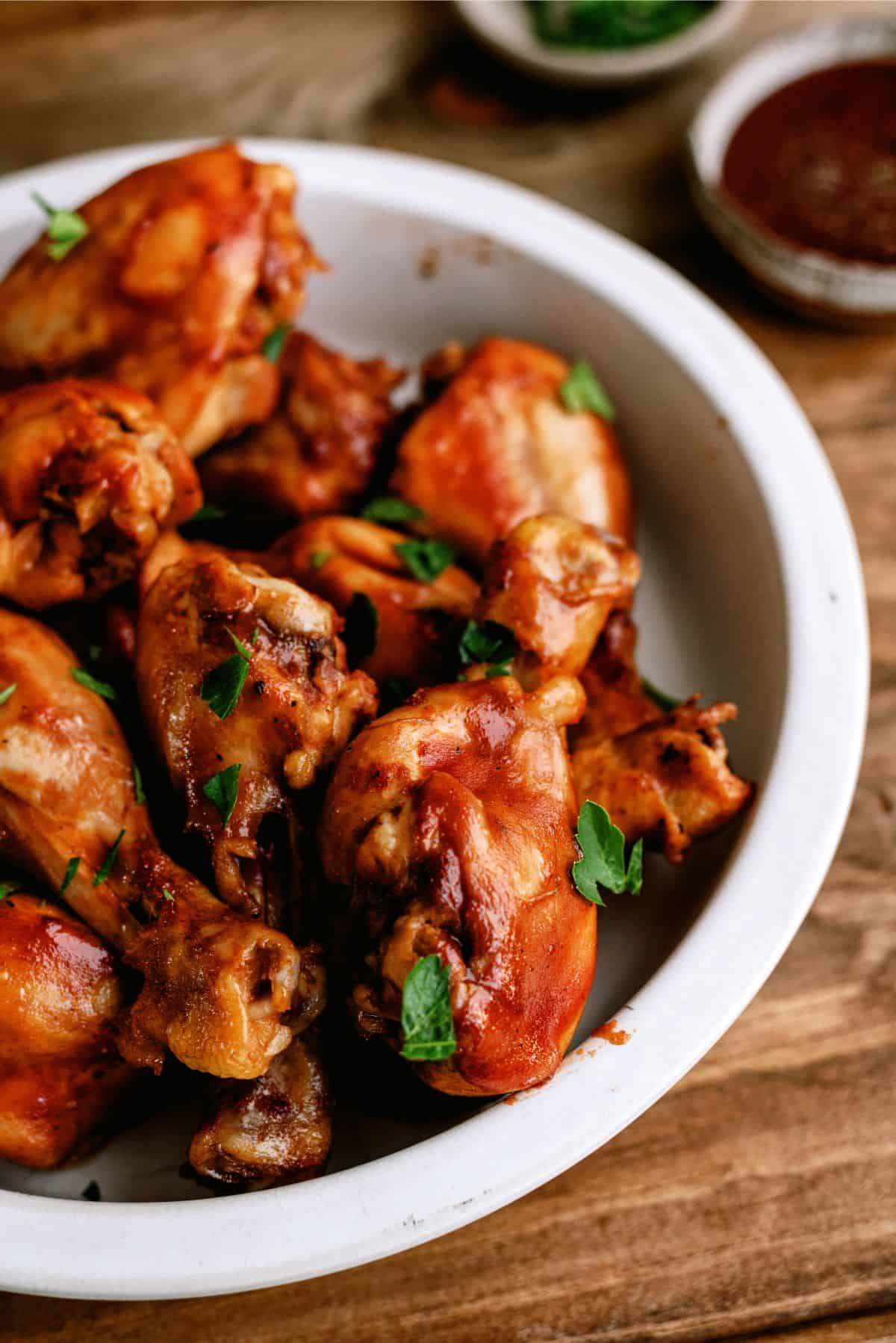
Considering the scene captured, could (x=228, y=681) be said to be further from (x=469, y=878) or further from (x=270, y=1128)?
(x=270, y=1128)

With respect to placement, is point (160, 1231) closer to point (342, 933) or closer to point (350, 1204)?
point (350, 1204)

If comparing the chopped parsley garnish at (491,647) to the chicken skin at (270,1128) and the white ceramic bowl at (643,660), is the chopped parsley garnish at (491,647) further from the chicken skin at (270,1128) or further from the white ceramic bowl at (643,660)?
the chicken skin at (270,1128)

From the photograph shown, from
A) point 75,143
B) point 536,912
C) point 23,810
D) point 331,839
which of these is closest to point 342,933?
point 331,839

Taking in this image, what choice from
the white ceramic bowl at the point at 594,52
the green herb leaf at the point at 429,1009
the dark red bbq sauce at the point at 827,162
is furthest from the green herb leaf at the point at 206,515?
the white ceramic bowl at the point at 594,52

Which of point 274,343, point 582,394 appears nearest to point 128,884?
point 274,343

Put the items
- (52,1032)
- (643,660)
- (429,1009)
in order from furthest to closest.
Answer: (643,660) → (52,1032) → (429,1009)

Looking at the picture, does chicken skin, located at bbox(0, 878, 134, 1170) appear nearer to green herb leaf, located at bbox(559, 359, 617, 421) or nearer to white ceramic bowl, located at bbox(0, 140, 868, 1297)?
white ceramic bowl, located at bbox(0, 140, 868, 1297)

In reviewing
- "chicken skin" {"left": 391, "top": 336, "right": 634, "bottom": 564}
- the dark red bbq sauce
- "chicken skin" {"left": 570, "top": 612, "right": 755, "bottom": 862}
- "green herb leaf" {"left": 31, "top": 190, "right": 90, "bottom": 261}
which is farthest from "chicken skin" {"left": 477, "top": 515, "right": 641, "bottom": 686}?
the dark red bbq sauce
